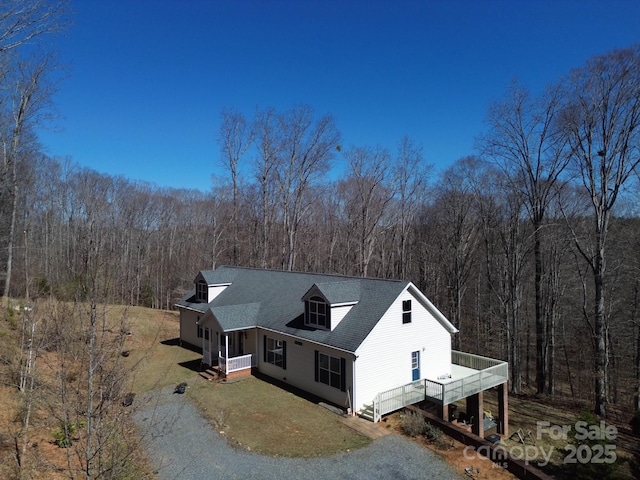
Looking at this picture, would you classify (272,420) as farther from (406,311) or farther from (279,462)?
(406,311)

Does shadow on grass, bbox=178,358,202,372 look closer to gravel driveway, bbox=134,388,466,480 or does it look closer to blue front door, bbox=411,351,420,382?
gravel driveway, bbox=134,388,466,480

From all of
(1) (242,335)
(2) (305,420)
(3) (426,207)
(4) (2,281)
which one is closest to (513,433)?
(2) (305,420)

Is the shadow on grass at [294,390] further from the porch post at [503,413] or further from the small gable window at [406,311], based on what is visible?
the porch post at [503,413]

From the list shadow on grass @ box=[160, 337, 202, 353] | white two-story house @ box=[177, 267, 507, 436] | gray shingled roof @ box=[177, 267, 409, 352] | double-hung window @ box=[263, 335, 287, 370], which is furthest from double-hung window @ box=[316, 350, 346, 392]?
shadow on grass @ box=[160, 337, 202, 353]

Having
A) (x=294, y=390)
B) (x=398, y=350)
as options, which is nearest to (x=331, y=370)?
(x=294, y=390)

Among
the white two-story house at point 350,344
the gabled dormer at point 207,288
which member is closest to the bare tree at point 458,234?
the white two-story house at point 350,344

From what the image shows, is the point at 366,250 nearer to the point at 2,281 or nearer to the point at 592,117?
the point at 592,117
